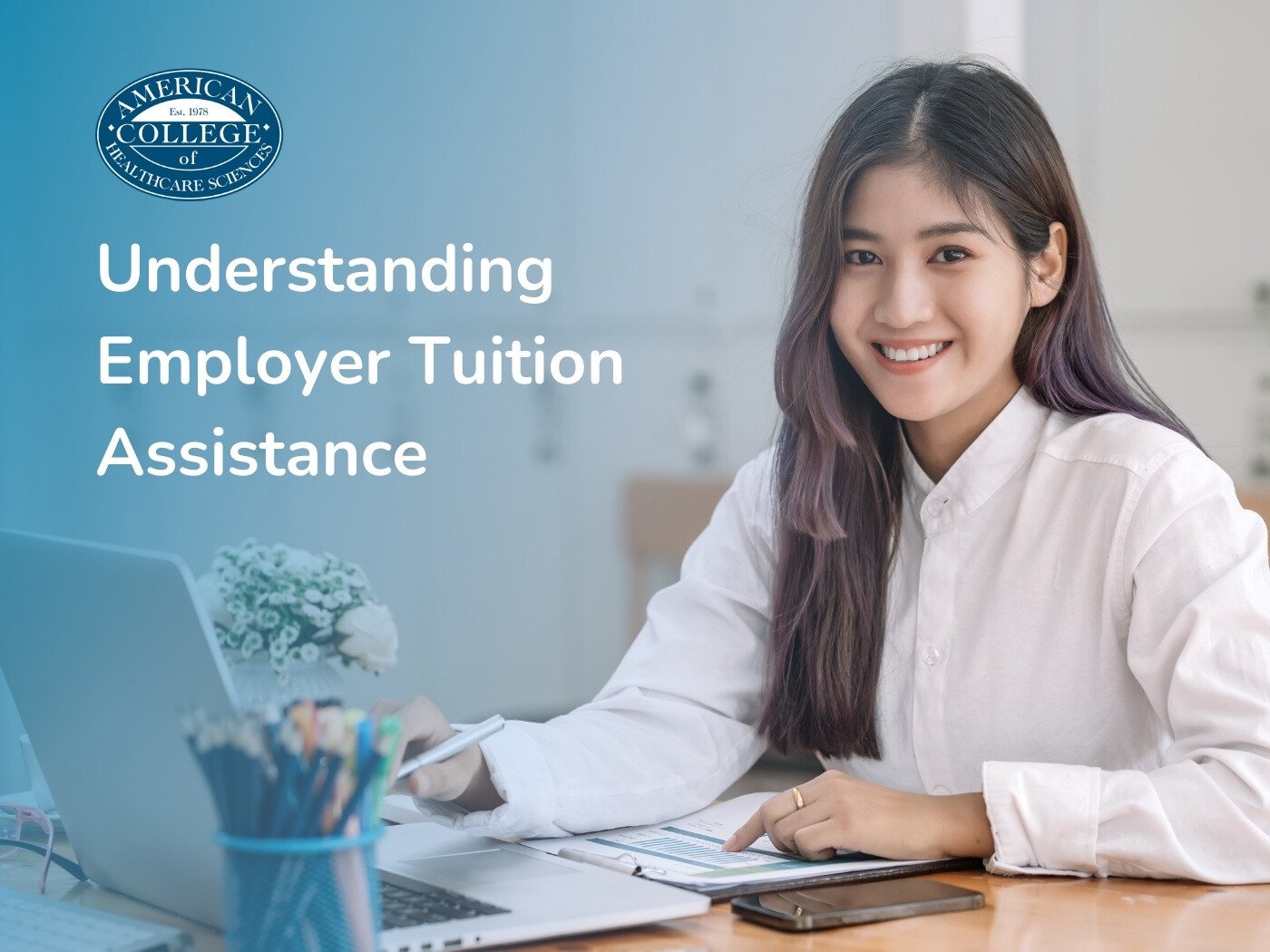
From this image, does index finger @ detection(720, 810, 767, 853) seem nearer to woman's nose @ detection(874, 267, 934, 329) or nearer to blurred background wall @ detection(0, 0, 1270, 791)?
woman's nose @ detection(874, 267, 934, 329)

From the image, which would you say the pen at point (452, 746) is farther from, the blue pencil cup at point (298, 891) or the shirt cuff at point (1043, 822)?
the shirt cuff at point (1043, 822)

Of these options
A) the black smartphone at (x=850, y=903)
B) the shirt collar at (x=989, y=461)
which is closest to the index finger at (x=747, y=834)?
the black smartphone at (x=850, y=903)

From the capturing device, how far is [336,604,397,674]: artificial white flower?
126cm

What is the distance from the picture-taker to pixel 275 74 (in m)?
3.66

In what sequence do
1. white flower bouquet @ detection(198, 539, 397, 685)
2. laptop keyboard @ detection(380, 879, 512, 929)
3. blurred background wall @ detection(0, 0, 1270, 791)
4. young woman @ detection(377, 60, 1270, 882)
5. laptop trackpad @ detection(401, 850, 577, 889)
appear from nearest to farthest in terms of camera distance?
laptop keyboard @ detection(380, 879, 512, 929)
laptop trackpad @ detection(401, 850, 577, 889)
young woman @ detection(377, 60, 1270, 882)
white flower bouquet @ detection(198, 539, 397, 685)
blurred background wall @ detection(0, 0, 1270, 791)

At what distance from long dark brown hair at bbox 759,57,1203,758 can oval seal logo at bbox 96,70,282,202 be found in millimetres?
1116

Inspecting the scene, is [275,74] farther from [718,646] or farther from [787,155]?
[718,646]

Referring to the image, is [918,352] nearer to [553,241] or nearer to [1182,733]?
[1182,733]

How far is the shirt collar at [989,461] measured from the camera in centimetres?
128

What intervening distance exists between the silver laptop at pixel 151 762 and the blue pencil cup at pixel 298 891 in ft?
0.18

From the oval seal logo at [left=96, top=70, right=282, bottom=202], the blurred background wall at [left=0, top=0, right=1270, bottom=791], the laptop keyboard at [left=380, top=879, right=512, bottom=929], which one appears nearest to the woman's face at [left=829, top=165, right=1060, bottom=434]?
the laptop keyboard at [left=380, top=879, right=512, bottom=929]

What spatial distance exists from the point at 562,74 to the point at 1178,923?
11.0 ft

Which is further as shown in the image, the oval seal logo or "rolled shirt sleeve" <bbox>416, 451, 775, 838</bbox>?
the oval seal logo

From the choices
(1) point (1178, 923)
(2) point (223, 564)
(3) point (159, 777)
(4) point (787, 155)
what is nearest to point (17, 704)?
(3) point (159, 777)
